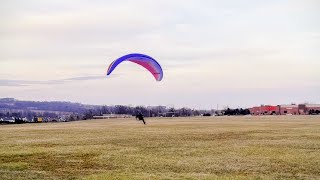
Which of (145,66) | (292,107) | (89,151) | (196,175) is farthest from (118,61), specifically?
(292,107)

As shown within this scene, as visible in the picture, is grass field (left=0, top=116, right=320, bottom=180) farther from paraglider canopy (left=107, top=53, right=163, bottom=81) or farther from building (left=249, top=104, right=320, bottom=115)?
building (left=249, top=104, right=320, bottom=115)

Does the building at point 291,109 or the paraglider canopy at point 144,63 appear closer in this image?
the paraglider canopy at point 144,63

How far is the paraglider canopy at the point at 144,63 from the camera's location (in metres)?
38.5

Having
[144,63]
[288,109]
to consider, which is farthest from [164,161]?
[288,109]

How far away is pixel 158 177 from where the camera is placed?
54.4 feet

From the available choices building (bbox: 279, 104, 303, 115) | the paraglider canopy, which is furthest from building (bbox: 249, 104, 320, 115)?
the paraglider canopy

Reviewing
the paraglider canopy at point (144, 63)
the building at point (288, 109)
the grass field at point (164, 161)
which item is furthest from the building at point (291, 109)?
the grass field at point (164, 161)

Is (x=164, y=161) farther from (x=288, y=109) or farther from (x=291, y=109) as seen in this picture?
(x=288, y=109)

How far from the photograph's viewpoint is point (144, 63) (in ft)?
135

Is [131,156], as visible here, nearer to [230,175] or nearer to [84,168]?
[84,168]

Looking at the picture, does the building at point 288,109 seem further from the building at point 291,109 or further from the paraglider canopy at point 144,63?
the paraglider canopy at point 144,63

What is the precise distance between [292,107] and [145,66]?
16439 cm

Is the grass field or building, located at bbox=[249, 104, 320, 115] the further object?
building, located at bbox=[249, 104, 320, 115]

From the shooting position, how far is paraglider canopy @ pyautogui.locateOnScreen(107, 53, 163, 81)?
38453 millimetres
